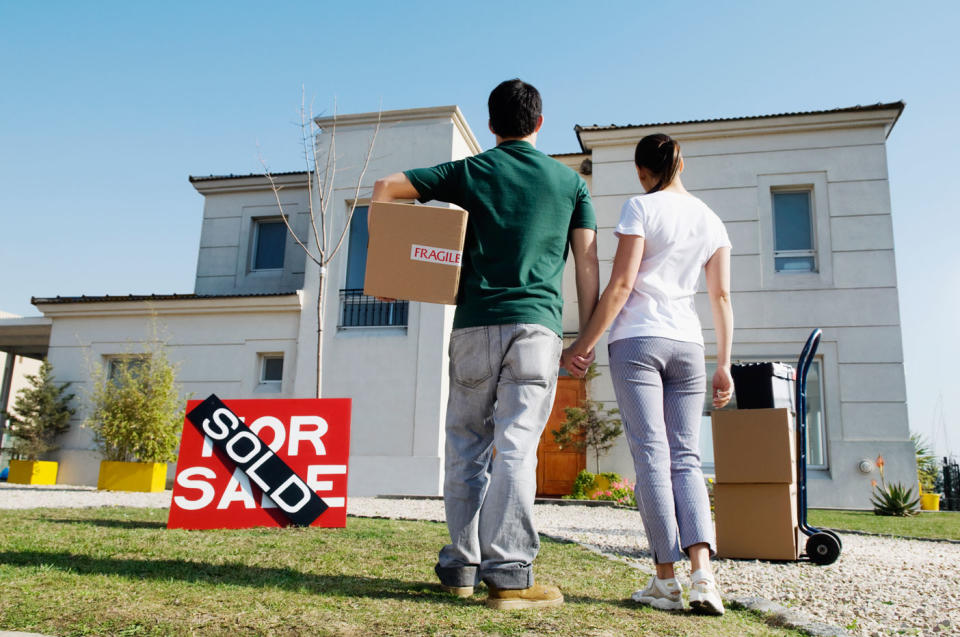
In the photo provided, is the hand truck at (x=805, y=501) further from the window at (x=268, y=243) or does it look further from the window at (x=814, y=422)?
the window at (x=268, y=243)

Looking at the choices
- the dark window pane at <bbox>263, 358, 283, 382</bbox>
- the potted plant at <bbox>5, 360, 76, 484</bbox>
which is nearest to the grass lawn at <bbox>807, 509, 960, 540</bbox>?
the dark window pane at <bbox>263, 358, 283, 382</bbox>

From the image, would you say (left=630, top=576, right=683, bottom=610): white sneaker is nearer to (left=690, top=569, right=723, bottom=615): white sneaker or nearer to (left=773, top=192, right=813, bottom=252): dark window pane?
(left=690, top=569, right=723, bottom=615): white sneaker

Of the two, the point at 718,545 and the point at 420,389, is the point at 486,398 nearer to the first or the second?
the point at 718,545

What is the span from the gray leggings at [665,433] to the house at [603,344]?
8617 mm

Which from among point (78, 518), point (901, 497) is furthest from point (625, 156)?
point (78, 518)

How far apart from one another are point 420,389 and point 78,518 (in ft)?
21.2

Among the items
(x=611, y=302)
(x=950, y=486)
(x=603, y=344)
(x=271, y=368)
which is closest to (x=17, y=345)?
(x=271, y=368)

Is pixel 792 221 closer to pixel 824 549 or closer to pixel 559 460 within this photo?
pixel 559 460

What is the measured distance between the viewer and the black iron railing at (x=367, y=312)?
39.4ft

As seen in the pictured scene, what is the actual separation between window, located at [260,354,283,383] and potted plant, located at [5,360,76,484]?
11.8 ft

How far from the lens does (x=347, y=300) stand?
12.2m

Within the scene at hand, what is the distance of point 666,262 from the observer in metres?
2.77

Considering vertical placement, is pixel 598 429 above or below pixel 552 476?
above

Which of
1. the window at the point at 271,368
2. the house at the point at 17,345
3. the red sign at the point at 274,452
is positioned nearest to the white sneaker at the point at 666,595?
the red sign at the point at 274,452
